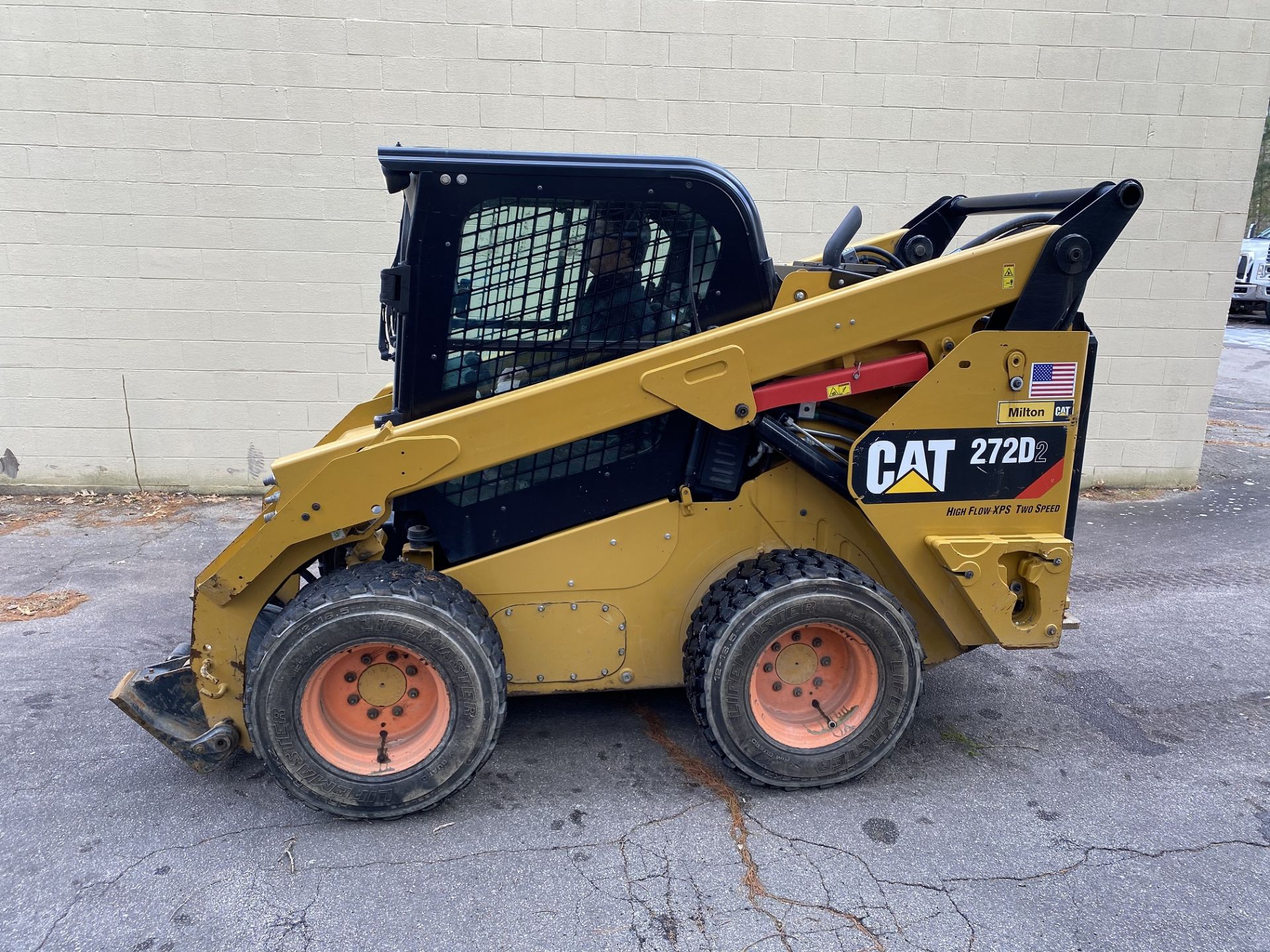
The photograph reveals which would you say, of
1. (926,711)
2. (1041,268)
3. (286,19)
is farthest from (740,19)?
(926,711)

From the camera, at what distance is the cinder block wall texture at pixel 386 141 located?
570cm

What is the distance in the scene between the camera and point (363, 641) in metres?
2.77

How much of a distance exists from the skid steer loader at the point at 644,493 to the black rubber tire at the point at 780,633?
0.04ft

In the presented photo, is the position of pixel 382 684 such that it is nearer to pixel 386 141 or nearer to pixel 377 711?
pixel 377 711

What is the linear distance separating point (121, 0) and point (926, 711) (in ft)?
21.2

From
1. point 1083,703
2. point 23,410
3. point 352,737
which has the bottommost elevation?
point 1083,703

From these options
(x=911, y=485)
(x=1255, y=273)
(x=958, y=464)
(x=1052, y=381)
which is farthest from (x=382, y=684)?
(x=1255, y=273)

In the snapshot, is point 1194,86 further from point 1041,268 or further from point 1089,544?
point 1041,268

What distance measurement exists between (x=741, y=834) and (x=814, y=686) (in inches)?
23.5

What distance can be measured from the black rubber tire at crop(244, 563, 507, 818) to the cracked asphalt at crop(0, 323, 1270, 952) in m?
0.15

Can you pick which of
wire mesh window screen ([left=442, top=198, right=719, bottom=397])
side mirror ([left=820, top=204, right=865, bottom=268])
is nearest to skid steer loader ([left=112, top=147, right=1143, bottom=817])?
wire mesh window screen ([left=442, top=198, right=719, bottom=397])

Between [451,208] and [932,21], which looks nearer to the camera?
[451,208]

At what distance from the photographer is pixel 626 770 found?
3172mm

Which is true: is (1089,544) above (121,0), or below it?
below
